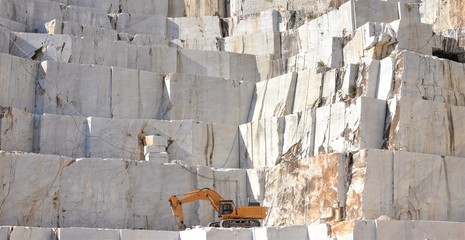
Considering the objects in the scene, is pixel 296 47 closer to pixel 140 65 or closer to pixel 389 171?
pixel 140 65

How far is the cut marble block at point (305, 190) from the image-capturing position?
22.2 metres

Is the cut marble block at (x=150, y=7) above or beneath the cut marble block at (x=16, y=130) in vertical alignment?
above

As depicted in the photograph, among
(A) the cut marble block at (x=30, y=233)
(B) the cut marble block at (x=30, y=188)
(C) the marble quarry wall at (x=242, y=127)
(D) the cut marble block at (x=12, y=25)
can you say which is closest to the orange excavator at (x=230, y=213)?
(C) the marble quarry wall at (x=242, y=127)

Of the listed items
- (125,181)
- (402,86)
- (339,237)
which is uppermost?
(402,86)

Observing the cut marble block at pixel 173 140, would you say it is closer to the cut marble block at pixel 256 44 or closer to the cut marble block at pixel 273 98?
the cut marble block at pixel 273 98

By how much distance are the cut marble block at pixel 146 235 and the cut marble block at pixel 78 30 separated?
9044mm

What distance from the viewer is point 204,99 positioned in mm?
26641

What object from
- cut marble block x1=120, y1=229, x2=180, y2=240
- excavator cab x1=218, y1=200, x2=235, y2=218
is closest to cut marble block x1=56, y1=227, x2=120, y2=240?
cut marble block x1=120, y1=229, x2=180, y2=240

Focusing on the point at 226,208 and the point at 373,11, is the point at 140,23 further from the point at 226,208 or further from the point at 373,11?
the point at 226,208

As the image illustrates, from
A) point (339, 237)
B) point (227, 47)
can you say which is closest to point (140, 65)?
point (227, 47)

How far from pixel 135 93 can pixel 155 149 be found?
2146 mm

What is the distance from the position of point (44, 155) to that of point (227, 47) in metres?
9.60

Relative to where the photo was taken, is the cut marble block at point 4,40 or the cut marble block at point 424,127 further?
the cut marble block at point 4,40

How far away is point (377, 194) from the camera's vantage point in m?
22.0
